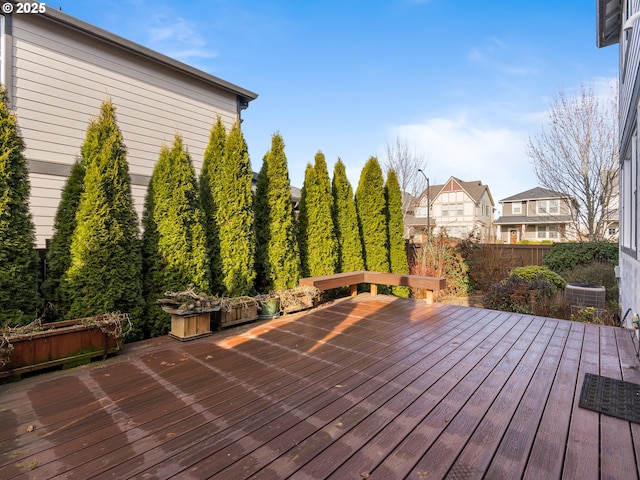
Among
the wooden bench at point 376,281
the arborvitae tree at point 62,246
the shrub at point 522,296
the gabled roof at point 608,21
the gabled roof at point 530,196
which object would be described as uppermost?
the gabled roof at point 608,21

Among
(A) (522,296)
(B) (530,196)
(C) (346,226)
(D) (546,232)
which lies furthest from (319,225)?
(B) (530,196)

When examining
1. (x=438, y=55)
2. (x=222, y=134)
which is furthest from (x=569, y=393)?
(x=438, y=55)

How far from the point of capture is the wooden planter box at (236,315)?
434 cm

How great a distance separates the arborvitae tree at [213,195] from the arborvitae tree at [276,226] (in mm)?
879

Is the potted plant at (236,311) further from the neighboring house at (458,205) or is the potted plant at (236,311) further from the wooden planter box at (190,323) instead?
the neighboring house at (458,205)

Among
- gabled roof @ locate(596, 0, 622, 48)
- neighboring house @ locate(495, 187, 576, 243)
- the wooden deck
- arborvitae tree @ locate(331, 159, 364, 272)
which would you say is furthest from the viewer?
neighboring house @ locate(495, 187, 576, 243)

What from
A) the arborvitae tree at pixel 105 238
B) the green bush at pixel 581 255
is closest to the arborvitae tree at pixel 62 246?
the arborvitae tree at pixel 105 238

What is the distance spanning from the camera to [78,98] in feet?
17.5

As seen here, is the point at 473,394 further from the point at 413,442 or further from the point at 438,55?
the point at 438,55

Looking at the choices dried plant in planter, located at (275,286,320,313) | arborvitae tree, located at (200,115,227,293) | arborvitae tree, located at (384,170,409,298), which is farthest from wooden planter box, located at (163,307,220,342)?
arborvitae tree, located at (384,170,409,298)

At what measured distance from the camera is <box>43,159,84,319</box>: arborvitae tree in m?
3.57

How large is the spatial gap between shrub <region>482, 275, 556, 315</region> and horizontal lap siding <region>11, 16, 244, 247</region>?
6938 millimetres

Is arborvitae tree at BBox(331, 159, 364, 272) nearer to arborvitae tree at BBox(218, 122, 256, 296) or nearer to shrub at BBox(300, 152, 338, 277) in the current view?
shrub at BBox(300, 152, 338, 277)

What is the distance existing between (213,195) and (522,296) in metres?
6.19
